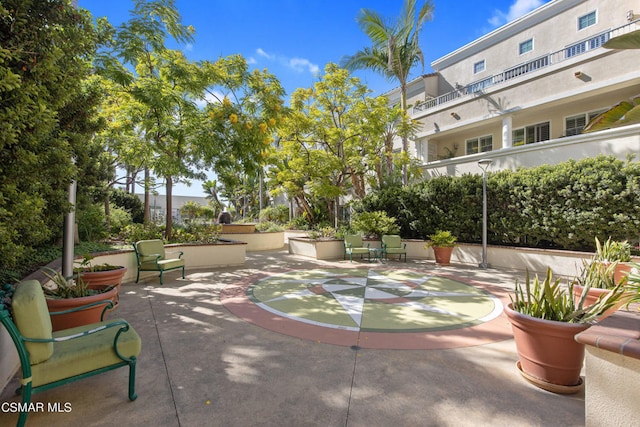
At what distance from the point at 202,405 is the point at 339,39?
642 inches

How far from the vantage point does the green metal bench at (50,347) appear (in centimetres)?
241

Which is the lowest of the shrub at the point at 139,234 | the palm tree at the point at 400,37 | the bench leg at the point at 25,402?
the bench leg at the point at 25,402

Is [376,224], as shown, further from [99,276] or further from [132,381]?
[132,381]

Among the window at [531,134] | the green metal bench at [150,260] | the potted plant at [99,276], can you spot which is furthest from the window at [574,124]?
the potted plant at [99,276]

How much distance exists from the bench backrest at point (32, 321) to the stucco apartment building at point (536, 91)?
14007mm

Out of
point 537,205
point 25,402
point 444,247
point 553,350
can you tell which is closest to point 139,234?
point 25,402

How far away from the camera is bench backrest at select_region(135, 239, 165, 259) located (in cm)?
804

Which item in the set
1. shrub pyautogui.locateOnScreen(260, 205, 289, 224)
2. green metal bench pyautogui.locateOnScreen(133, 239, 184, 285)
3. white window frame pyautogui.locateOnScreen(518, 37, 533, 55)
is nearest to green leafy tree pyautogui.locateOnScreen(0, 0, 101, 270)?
green metal bench pyautogui.locateOnScreen(133, 239, 184, 285)

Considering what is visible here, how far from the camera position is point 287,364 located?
3670mm

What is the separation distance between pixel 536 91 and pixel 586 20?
4768 mm

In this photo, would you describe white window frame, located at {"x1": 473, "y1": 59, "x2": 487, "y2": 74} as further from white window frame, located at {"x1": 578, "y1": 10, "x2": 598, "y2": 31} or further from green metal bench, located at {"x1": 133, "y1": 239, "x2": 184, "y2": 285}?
green metal bench, located at {"x1": 133, "y1": 239, "x2": 184, "y2": 285}

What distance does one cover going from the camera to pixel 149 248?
8.23 metres

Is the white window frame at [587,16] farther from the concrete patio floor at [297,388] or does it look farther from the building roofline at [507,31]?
the concrete patio floor at [297,388]

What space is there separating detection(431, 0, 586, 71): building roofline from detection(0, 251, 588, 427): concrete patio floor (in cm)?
1777
